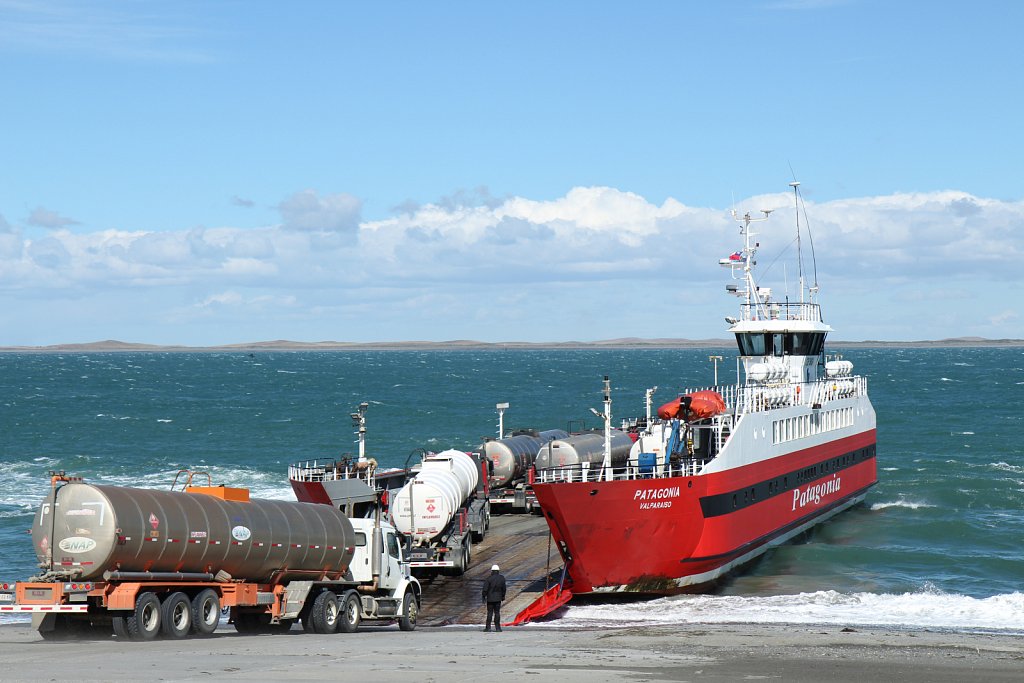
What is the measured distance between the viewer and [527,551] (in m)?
42.2

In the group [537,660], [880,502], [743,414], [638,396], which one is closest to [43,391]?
[638,396]

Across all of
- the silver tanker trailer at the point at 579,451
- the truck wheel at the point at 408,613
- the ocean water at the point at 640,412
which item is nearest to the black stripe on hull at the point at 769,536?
the ocean water at the point at 640,412

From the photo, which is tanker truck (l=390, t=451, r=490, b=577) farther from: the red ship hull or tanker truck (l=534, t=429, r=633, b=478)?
tanker truck (l=534, t=429, r=633, b=478)

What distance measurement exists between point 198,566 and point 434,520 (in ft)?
39.3

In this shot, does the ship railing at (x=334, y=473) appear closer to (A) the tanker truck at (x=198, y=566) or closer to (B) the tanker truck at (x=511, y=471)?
(B) the tanker truck at (x=511, y=471)

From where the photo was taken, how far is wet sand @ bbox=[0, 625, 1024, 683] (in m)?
22.7

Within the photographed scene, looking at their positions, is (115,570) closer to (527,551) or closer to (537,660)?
(537,660)

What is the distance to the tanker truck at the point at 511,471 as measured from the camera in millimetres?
49969

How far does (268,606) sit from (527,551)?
46.8 ft

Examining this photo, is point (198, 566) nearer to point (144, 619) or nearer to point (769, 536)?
point (144, 619)

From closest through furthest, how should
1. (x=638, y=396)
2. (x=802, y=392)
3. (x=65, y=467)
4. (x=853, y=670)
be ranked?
1. (x=853, y=670)
2. (x=802, y=392)
3. (x=65, y=467)
4. (x=638, y=396)

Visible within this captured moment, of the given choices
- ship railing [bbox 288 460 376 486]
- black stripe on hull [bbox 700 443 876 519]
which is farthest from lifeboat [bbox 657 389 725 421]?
ship railing [bbox 288 460 376 486]

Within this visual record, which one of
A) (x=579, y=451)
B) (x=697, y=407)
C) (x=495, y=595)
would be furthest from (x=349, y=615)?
(x=579, y=451)

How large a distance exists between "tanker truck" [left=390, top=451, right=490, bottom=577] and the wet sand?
606cm
